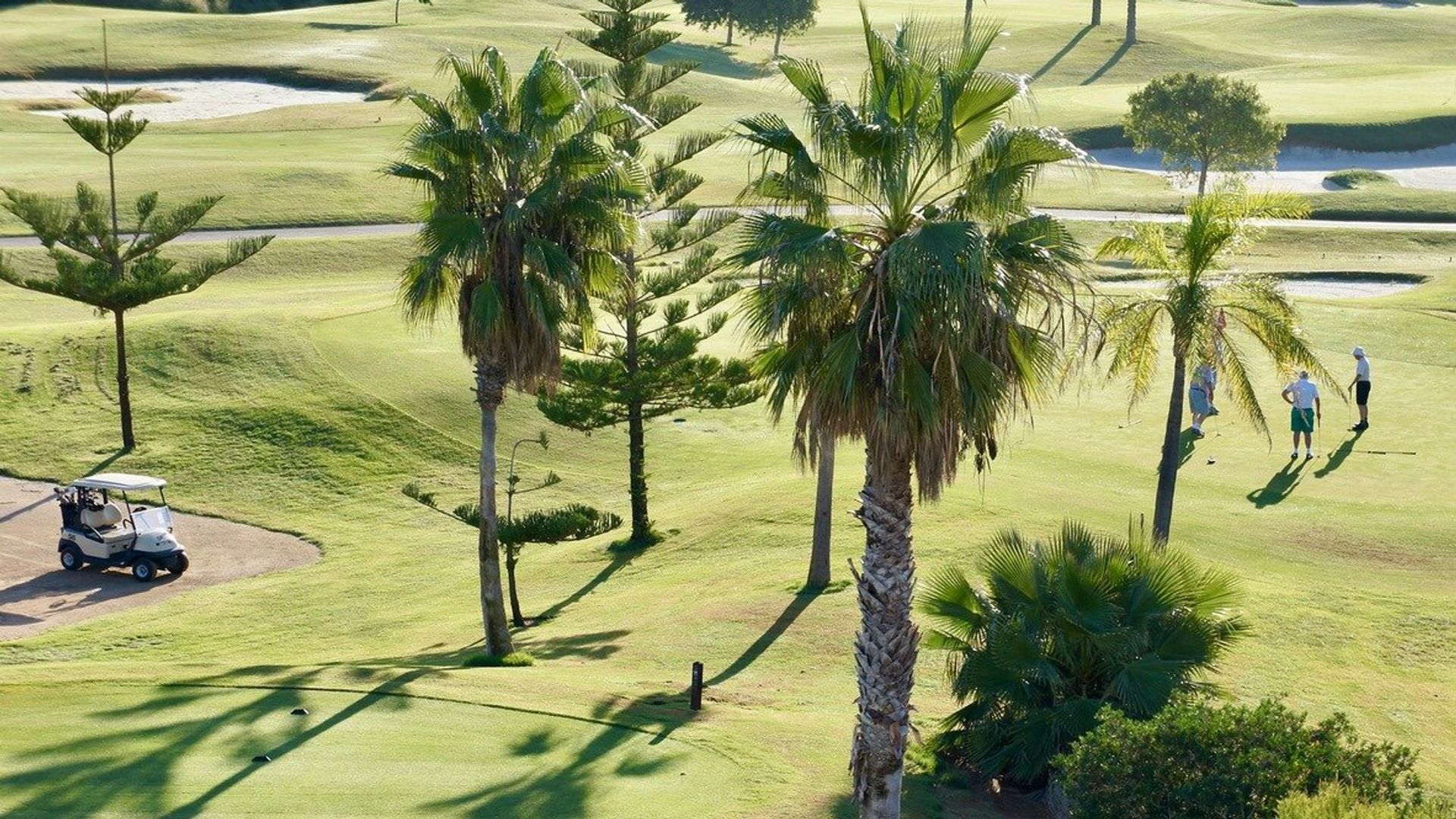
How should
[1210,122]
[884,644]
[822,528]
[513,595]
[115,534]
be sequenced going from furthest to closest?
[1210,122]
[115,534]
[513,595]
[822,528]
[884,644]

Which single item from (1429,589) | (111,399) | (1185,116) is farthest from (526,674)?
(1185,116)

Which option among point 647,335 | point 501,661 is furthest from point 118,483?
point 501,661

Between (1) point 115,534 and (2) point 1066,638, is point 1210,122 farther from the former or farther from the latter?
(2) point 1066,638

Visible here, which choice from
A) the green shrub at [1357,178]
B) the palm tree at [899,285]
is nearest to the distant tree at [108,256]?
the palm tree at [899,285]

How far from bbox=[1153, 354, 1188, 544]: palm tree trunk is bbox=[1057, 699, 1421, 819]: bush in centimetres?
743

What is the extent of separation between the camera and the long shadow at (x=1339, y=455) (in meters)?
24.1

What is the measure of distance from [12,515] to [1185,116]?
38.7 meters

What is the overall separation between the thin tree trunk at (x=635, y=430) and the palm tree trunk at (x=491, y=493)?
19.7ft

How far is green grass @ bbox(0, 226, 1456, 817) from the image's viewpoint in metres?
12.8

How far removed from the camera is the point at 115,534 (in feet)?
77.5

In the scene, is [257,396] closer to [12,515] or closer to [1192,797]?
[12,515]

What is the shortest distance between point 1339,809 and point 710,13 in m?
96.8

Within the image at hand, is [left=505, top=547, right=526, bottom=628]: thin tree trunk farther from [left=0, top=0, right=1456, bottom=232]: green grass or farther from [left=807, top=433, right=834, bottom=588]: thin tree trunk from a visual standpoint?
[left=0, top=0, right=1456, bottom=232]: green grass

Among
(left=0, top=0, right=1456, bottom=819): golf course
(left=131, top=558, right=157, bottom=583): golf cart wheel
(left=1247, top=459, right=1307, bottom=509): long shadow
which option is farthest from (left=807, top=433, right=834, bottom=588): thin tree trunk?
(left=131, top=558, right=157, bottom=583): golf cart wheel
